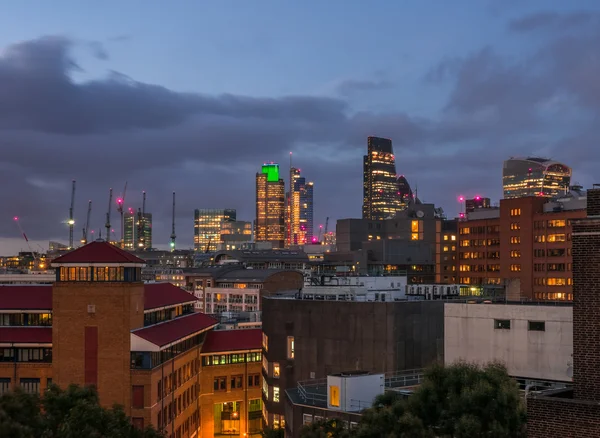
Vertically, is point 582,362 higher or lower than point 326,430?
higher

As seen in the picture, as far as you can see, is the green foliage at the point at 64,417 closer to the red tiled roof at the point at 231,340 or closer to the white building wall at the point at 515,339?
the white building wall at the point at 515,339

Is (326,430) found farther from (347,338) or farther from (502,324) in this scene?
(347,338)

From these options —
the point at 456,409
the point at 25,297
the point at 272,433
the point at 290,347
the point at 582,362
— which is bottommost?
the point at 272,433

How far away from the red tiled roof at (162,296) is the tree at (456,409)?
239 feet

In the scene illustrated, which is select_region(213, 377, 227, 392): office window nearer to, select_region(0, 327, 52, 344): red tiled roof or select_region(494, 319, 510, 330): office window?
select_region(0, 327, 52, 344): red tiled roof

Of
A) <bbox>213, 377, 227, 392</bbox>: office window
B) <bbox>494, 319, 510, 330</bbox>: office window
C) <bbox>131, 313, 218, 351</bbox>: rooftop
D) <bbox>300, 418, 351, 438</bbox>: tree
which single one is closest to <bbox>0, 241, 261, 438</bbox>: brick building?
<bbox>131, 313, 218, 351</bbox>: rooftop

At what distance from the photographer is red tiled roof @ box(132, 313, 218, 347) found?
104200mm

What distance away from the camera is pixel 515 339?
69.1 metres

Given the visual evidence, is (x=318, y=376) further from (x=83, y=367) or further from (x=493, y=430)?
(x=493, y=430)

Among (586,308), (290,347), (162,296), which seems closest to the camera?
(586,308)

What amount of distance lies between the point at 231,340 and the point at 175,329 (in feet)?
65.2

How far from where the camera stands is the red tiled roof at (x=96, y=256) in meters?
106

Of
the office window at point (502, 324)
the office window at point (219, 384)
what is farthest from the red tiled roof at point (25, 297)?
the office window at point (502, 324)

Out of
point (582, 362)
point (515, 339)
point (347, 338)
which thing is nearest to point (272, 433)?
point (347, 338)
